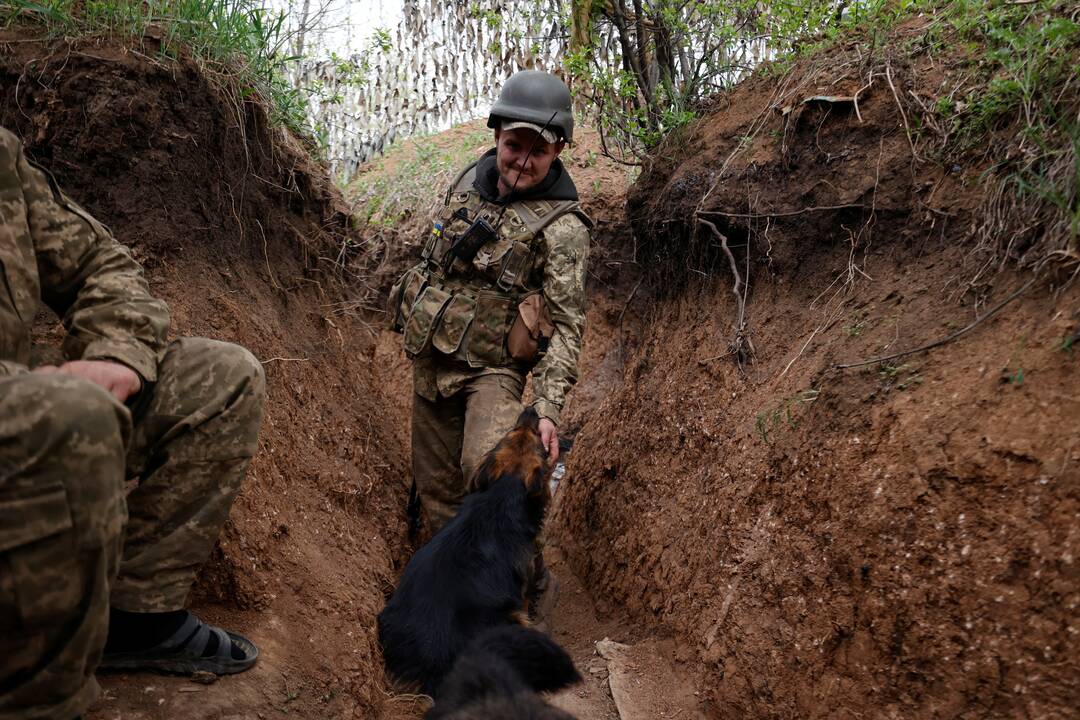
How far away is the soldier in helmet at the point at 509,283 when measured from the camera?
158 inches

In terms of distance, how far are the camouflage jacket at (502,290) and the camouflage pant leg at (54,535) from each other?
2.45 metres

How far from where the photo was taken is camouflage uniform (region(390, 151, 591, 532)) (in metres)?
3.97

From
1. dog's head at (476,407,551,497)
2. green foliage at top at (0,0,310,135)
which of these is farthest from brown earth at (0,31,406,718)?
dog's head at (476,407,551,497)

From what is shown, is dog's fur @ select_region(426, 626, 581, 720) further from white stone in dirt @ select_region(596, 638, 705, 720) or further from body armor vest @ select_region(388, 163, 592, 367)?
body armor vest @ select_region(388, 163, 592, 367)

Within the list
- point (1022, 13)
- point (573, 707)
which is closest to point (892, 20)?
point (1022, 13)

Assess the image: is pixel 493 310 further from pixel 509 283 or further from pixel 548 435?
pixel 548 435

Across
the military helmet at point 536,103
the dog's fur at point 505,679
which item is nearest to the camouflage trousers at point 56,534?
the dog's fur at point 505,679

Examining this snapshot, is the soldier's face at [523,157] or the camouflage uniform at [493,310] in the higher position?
the soldier's face at [523,157]

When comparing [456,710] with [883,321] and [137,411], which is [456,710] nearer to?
[137,411]

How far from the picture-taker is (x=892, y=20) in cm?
372

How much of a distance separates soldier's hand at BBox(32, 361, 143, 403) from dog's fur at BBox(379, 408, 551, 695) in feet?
4.88

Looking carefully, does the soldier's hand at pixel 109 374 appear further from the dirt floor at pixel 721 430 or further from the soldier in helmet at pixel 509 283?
the soldier in helmet at pixel 509 283

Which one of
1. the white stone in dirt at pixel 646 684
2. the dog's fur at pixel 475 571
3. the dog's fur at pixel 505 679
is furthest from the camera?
the dog's fur at pixel 475 571

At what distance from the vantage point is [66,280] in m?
2.27
